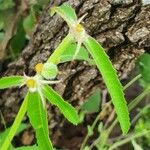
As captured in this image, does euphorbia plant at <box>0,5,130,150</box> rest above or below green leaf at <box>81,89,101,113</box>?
above

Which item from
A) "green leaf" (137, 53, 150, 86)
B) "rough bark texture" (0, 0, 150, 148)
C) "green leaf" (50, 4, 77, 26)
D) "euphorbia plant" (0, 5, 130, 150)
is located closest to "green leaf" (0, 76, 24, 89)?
"euphorbia plant" (0, 5, 130, 150)

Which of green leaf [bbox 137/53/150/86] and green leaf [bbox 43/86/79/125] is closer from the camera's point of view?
green leaf [bbox 43/86/79/125]

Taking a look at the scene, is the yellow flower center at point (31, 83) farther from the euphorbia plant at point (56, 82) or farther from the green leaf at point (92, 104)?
the green leaf at point (92, 104)

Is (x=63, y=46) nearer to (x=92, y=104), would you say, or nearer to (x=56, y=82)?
(x=56, y=82)

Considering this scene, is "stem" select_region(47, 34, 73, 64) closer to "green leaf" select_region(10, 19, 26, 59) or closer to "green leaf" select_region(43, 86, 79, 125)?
"green leaf" select_region(43, 86, 79, 125)

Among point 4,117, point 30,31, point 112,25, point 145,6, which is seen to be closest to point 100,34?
point 112,25

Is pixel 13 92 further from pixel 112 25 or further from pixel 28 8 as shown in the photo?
pixel 112 25

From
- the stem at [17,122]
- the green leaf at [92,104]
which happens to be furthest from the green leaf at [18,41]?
the stem at [17,122]
